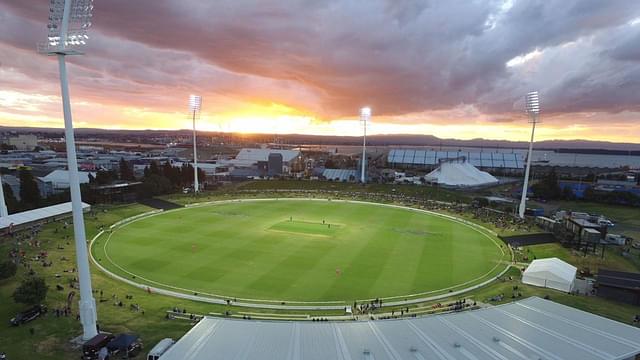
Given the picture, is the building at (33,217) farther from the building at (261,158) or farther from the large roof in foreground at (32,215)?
the building at (261,158)

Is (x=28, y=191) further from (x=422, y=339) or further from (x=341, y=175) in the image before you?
(x=341, y=175)

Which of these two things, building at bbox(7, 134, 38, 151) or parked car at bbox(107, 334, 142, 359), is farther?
building at bbox(7, 134, 38, 151)

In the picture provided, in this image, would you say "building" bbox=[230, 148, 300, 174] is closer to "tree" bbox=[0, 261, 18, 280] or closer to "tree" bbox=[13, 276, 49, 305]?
"tree" bbox=[0, 261, 18, 280]

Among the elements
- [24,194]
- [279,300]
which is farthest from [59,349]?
[24,194]

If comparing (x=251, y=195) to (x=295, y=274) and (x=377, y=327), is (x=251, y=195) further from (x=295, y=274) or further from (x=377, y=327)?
(x=377, y=327)

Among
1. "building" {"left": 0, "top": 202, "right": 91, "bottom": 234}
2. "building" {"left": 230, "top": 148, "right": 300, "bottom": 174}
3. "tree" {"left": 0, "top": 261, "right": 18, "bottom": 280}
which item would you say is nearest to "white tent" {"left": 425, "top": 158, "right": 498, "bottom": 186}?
"building" {"left": 230, "top": 148, "right": 300, "bottom": 174}

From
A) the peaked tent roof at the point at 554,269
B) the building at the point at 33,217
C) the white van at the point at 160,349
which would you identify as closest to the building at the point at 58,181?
the building at the point at 33,217
